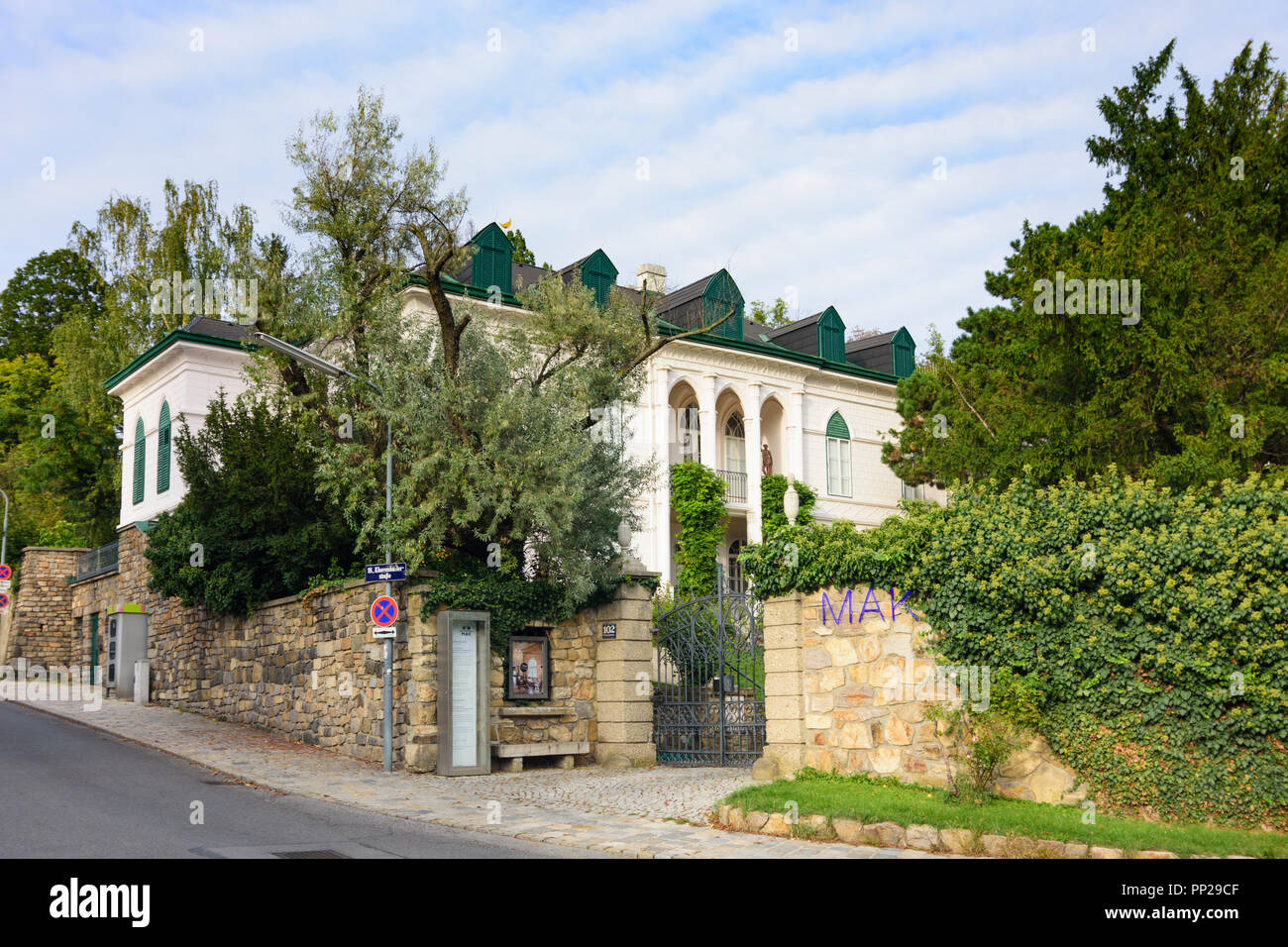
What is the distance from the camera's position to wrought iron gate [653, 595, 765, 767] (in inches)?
654

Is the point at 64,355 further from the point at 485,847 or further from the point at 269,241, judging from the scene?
the point at 485,847

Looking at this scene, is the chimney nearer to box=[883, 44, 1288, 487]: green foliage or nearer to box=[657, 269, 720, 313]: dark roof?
box=[657, 269, 720, 313]: dark roof

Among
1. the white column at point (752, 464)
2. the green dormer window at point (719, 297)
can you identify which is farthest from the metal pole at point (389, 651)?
the white column at point (752, 464)

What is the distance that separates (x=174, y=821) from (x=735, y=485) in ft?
81.7

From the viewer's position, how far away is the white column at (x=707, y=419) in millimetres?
32312

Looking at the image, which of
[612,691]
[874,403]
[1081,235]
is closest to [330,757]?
[612,691]

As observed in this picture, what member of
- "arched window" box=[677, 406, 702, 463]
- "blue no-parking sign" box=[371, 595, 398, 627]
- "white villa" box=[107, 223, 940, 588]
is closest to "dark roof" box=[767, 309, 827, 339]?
"white villa" box=[107, 223, 940, 588]

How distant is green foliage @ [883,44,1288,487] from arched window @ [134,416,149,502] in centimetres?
2099

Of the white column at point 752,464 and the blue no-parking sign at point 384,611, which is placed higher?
the white column at point 752,464

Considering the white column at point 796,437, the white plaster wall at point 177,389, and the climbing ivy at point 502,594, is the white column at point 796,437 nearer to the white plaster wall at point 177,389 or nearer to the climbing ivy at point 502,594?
the white plaster wall at point 177,389

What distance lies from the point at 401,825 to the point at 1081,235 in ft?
43.9

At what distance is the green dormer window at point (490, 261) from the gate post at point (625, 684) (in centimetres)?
1340
